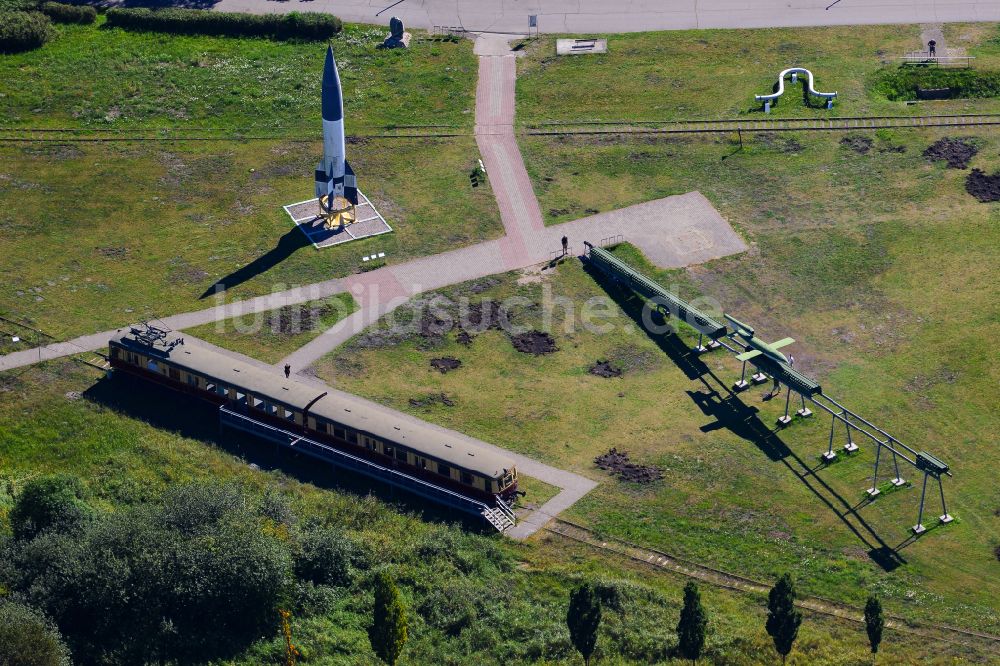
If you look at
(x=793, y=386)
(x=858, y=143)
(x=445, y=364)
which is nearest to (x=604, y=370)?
(x=445, y=364)

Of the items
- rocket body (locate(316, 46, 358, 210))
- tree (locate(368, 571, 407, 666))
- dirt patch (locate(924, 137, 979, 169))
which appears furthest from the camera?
dirt patch (locate(924, 137, 979, 169))

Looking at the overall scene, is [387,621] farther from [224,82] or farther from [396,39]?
[396,39]

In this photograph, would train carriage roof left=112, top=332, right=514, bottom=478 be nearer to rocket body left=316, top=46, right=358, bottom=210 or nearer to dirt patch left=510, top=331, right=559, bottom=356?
dirt patch left=510, top=331, right=559, bottom=356

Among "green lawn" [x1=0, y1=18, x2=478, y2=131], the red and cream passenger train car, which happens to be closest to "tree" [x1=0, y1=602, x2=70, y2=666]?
the red and cream passenger train car

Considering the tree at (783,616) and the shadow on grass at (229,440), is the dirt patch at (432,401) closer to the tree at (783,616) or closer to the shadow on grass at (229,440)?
the shadow on grass at (229,440)

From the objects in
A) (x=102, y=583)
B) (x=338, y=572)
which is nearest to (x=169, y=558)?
(x=102, y=583)

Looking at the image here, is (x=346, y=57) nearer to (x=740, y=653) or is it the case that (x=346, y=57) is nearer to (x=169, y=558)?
(x=169, y=558)
